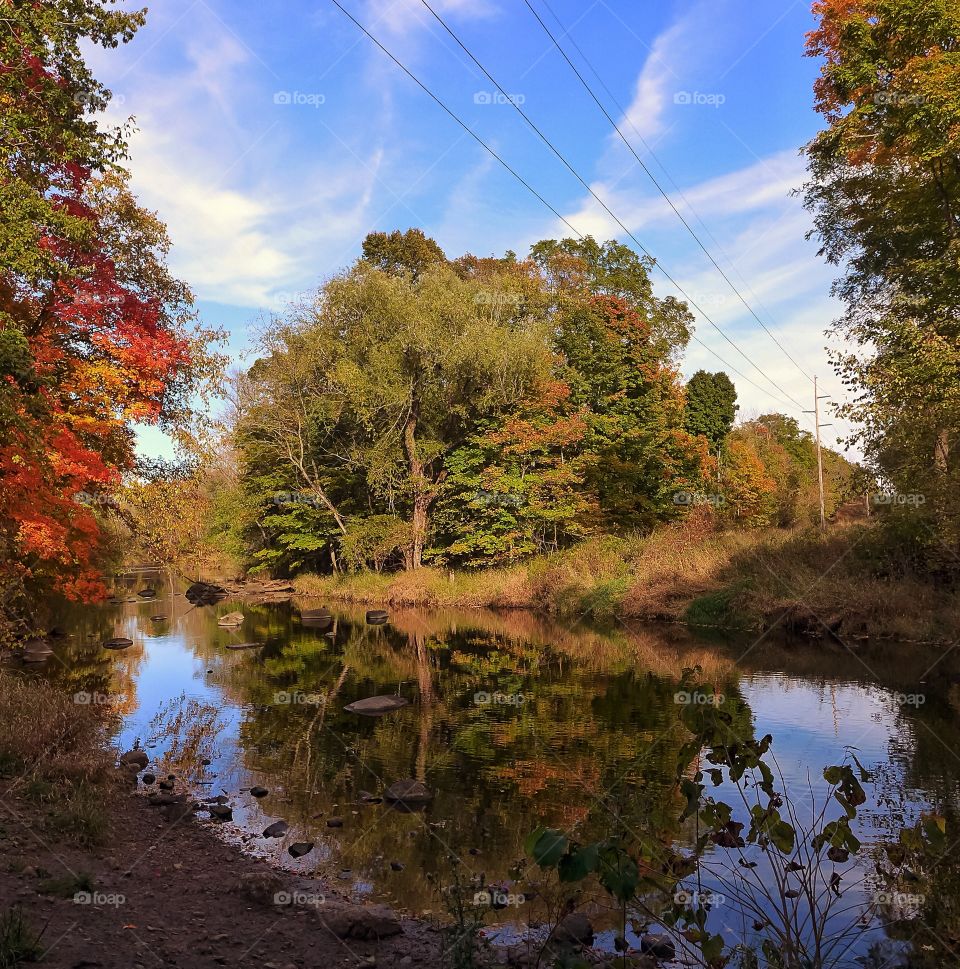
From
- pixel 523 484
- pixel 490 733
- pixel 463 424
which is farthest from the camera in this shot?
pixel 463 424

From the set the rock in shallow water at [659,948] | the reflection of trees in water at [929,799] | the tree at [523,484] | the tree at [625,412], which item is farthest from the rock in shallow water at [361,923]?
the tree at [625,412]

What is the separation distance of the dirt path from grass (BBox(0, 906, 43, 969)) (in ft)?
0.35

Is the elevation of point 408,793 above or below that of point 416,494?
below

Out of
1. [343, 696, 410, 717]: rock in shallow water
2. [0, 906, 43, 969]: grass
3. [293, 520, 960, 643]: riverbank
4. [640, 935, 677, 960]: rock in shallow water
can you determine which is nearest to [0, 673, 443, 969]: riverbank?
[0, 906, 43, 969]: grass

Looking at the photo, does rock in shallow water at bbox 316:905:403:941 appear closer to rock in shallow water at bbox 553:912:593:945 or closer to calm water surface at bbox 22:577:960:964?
calm water surface at bbox 22:577:960:964

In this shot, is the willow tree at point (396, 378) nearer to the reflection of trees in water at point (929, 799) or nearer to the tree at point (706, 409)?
the tree at point (706, 409)

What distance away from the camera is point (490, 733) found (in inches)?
535

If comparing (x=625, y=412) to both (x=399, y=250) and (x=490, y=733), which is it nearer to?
(x=399, y=250)

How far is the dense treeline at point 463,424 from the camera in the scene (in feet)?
118

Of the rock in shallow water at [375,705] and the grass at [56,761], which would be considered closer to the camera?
the grass at [56,761]

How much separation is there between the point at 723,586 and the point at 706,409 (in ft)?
84.7

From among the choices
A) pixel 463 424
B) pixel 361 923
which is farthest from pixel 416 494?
pixel 361 923

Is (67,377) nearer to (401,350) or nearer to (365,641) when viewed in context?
(365,641)

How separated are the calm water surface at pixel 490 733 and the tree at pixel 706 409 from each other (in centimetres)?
2690
